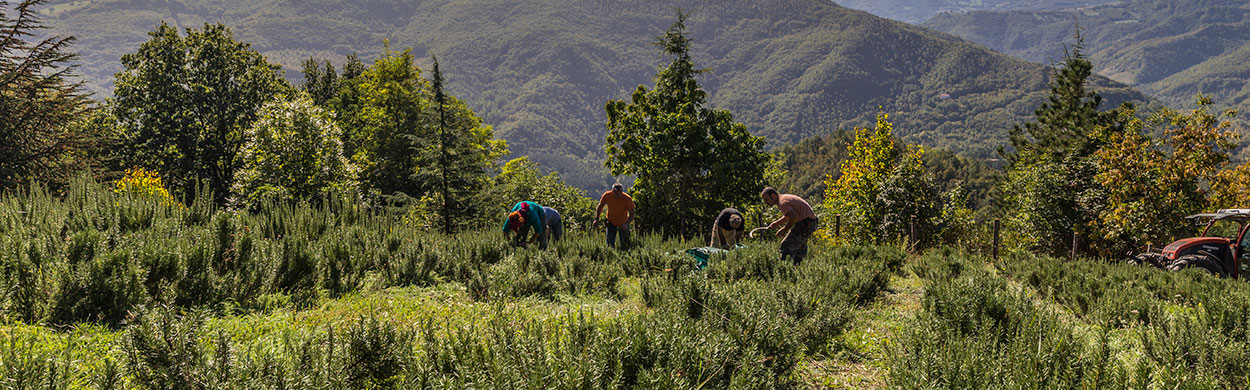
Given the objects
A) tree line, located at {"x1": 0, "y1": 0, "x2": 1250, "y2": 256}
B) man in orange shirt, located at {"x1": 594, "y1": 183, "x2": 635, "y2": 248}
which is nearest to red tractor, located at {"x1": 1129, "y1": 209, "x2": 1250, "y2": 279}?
tree line, located at {"x1": 0, "y1": 0, "x2": 1250, "y2": 256}

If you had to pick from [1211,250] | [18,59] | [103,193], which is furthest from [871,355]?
[18,59]

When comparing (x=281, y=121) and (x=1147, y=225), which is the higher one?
(x=281, y=121)

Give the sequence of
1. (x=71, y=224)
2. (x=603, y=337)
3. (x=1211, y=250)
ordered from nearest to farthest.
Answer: (x=603, y=337) → (x=71, y=224) → (x=1211, y=250)

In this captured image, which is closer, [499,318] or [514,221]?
[499,318]

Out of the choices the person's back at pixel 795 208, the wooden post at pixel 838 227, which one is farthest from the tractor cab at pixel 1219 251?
the wooden post at pixel 838 227

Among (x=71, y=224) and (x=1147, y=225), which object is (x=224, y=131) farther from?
(x=1147, y=225)

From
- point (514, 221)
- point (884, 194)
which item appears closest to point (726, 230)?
point (514, 221)

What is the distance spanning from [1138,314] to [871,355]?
9.54 ft

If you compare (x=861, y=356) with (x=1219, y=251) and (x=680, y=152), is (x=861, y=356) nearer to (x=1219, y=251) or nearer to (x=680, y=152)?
(x=1219, y=251)

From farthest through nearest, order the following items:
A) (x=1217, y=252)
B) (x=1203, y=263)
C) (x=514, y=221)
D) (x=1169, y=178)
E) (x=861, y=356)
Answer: (x=1169, y=178) < (x=1217, y=252) < (x=1203, y=263) < (x=514, y=221) < (x=861, y=356)

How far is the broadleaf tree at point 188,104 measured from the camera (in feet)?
80.8

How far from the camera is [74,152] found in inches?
717

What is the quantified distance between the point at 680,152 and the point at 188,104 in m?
21.8

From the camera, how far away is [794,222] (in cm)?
798
